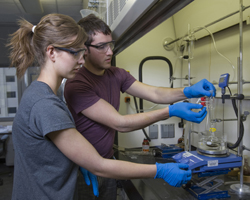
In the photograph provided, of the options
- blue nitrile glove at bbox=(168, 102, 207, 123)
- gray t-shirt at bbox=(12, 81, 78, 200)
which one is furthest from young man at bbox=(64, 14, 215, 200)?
gray t-shirt at bbox=(12, 81, 78, 200)

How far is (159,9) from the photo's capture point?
1021mm

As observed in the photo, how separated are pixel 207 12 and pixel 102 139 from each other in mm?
1725

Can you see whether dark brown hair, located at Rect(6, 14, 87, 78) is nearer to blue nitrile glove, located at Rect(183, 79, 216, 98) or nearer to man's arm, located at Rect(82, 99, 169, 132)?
man's arm, located at Rect(82, 99, 169, 132)

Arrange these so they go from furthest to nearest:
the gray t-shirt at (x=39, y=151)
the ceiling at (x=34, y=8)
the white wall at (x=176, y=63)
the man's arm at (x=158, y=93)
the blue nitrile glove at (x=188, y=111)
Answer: the ceiling at (x=34, y=8) < the white wall at (x=176, y=63) < the man's arm at (x=158, y=93) < the blue nitrile glove at (x=188, y=111) < the gray t-shirt at (x=39, y=151)

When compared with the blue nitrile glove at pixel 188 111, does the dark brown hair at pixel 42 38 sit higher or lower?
higher

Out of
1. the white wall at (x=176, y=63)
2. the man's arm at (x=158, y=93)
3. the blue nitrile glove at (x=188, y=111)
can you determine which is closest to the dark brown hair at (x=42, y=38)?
the blue nitrile glove at (x=188, y=111)

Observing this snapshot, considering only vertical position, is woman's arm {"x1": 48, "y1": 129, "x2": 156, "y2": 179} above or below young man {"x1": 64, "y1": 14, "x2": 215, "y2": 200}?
below

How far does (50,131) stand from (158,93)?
2.82 ft

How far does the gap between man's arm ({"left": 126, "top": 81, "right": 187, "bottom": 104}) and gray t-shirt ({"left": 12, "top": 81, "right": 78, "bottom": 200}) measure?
0.73 metres

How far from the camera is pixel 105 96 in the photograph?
1.28m

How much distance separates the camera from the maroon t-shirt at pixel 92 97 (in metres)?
1.12

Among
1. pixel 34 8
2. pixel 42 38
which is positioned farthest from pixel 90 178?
pixel 34 8

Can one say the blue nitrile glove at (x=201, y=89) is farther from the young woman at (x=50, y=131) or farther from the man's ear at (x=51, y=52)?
the man's ear at (x=51, y=52)

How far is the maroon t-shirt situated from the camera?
3.66ft
